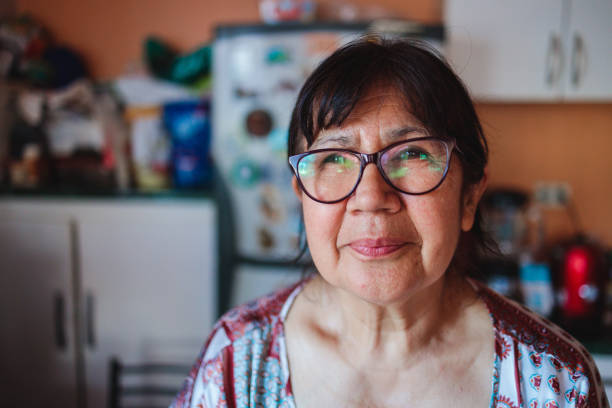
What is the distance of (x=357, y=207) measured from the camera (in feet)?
2.28

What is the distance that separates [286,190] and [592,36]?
4.62 feet

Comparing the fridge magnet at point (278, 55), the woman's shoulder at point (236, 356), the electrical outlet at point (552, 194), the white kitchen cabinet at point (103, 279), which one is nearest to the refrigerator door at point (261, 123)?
the fridge magnet at point (278, 55)

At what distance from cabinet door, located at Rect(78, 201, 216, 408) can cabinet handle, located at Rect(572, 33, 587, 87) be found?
5.49ft

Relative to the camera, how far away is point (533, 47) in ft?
5.86

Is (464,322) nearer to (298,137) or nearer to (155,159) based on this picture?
(298,137)

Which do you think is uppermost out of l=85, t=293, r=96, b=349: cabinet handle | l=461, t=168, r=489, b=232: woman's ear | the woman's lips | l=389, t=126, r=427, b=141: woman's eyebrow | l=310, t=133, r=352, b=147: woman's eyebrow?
l=389, t=126, r=427, b=141: woman's eyebrow

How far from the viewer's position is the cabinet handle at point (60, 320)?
6.91 ft

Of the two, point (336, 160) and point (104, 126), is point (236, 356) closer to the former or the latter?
point (336, 160)

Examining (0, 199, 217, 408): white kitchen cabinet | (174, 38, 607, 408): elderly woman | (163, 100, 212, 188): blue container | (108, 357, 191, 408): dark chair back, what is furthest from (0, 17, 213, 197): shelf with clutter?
(174, 38, 607, 408): elderly woman

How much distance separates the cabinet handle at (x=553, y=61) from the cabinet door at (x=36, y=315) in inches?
90.8

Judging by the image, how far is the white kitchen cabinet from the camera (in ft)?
6.63

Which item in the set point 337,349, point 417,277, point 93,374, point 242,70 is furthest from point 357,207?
point 93,374

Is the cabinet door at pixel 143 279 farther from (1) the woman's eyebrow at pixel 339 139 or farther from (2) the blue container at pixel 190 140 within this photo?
(1) the woman's eyebrow at pixel 339 139

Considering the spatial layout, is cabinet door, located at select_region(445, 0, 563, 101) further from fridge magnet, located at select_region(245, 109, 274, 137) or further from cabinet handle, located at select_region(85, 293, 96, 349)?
cabinet handle, located at select_region(85, 293, 96, 349)
